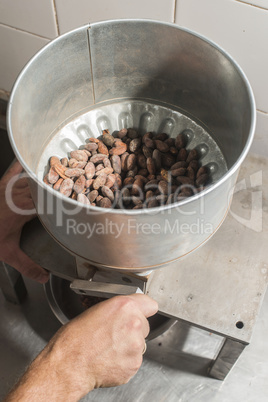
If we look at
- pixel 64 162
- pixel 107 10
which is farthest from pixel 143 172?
pixel 107 10

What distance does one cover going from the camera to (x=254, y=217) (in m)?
0.77

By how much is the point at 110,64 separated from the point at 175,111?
0.12 meters

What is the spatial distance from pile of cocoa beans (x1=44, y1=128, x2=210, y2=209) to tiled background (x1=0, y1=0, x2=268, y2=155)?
226 mm

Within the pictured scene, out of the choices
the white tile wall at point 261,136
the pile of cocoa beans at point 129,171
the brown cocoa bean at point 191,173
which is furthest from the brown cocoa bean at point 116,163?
the white tile wall at point 261,136

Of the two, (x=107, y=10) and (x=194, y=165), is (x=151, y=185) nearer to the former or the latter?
(x=194, y=165)

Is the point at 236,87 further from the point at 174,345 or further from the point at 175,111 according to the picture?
A: the point at 174,345

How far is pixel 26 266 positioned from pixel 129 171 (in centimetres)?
28

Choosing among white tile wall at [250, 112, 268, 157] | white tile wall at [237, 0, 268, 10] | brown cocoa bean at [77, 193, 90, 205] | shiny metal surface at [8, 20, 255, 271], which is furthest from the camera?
white tile wall at [250, 112, 268, 157]

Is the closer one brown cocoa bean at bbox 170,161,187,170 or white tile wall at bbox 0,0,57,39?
brown cocoa bean at bbox 170,161,187,170

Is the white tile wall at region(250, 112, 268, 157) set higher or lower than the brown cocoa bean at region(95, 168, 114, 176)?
lower

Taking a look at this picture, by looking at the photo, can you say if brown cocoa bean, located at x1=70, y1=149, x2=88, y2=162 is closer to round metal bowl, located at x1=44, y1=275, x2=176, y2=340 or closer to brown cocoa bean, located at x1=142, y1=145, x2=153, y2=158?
brown cocoa bean, located at x1=142, y1=145, x2=153, y2=158

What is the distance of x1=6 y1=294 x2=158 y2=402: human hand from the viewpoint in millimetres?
582

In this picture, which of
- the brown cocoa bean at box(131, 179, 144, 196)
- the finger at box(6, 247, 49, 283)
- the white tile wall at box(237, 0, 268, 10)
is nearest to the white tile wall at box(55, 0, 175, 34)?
the white tile wall at box(237, 0, 268, 10)

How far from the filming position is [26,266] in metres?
0.77
